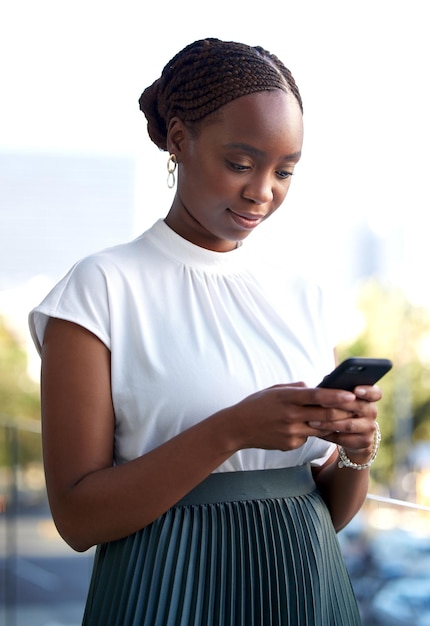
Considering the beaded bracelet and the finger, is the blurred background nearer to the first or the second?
the beaded bracelet

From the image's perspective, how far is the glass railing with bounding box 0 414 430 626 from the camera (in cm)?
178

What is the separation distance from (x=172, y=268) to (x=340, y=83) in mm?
37239

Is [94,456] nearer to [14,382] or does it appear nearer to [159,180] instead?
[159,180]

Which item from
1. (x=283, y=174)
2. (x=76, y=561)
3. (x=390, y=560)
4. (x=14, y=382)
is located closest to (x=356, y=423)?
(x=283, y=174)

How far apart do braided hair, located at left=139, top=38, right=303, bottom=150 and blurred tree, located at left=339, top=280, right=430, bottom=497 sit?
30711 mm

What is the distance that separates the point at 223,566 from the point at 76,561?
2049mm

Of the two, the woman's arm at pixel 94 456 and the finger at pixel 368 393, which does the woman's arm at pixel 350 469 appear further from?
the woman's arm at pixel 94 456

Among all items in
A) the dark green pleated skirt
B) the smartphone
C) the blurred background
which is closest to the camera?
the smartphone

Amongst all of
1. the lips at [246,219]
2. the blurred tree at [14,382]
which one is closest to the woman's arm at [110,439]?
the lips at [246,219]

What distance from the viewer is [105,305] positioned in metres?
1.32

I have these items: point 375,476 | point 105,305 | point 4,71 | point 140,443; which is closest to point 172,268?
point 105,305

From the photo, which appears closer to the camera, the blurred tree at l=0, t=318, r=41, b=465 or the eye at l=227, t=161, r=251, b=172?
the eye at l=227, t=161, r=251, b=172

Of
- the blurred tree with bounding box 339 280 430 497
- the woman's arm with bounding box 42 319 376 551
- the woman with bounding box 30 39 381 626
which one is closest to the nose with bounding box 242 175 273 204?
the woman with bounding box 30 39 381 626

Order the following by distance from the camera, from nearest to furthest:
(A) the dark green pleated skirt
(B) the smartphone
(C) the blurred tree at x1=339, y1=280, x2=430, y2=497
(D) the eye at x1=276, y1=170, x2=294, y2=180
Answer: (B) the smartphone, (A) the dark green pleated skirt, (D) the eye at x1=276, y1=170, x2=294, y2=180, (C) the blurred tree at x1=339, y1=280, x2=430, y2=497
